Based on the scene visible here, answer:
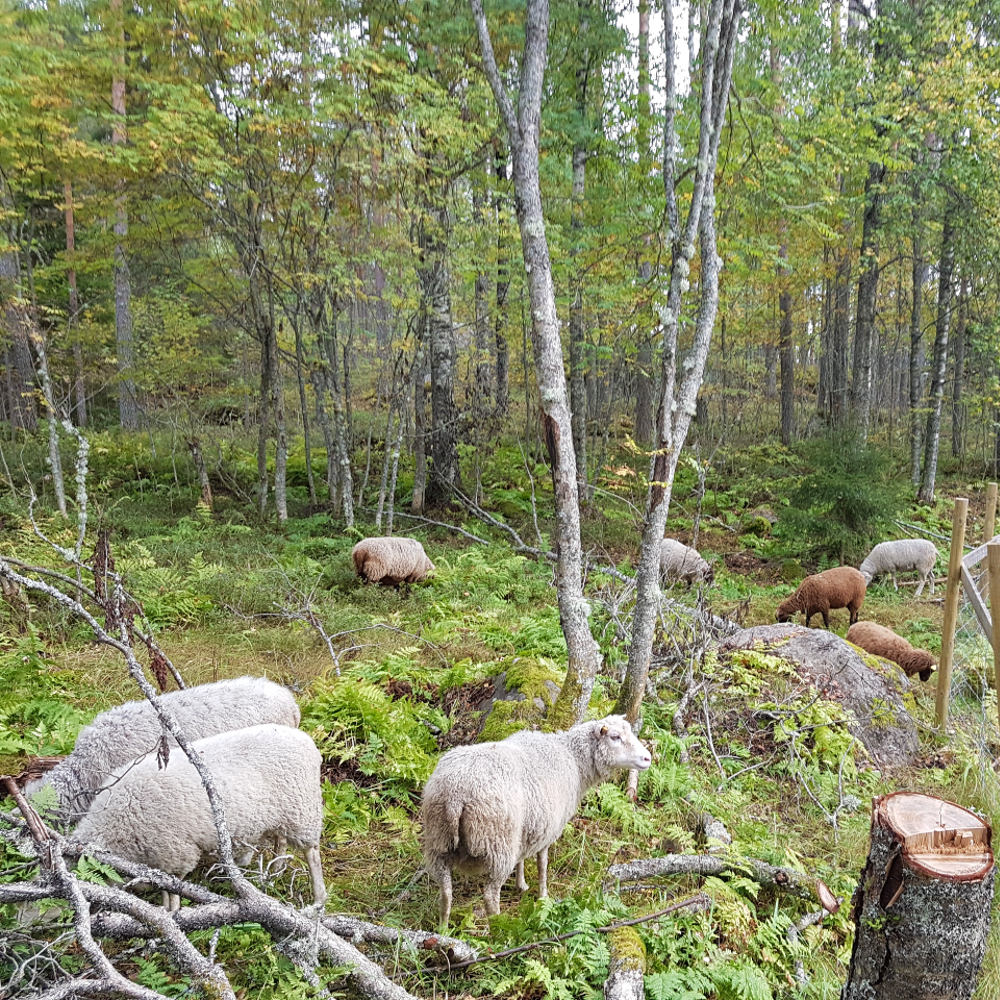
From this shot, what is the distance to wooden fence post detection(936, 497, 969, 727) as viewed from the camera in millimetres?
6215

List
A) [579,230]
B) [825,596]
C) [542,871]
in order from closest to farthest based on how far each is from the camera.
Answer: [542,871], [825,596], [579,230]

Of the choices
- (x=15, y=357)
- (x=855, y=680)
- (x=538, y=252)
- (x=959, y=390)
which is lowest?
(x=855, y=680)

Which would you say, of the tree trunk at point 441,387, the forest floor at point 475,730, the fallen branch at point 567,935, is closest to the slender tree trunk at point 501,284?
the tree trunk at point 441,387

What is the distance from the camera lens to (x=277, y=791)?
381 centimetres

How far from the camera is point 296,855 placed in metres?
4.15

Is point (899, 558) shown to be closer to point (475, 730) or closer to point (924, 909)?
point (475, 730)

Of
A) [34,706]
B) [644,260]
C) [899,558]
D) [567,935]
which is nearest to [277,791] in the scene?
[567,935]

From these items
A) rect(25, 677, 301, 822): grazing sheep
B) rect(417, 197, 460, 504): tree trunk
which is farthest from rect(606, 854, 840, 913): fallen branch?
rect(417, 197, 460, 504): tree trunk

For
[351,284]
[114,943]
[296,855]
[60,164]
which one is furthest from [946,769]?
[60,164]

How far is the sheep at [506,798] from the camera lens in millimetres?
3471

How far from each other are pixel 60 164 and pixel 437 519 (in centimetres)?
993

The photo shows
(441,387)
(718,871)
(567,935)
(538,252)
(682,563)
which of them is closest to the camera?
(567,935)

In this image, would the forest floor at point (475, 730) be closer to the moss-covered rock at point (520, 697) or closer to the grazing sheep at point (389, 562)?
the moss-covered rock at point (520, 697)

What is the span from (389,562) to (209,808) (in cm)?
648
